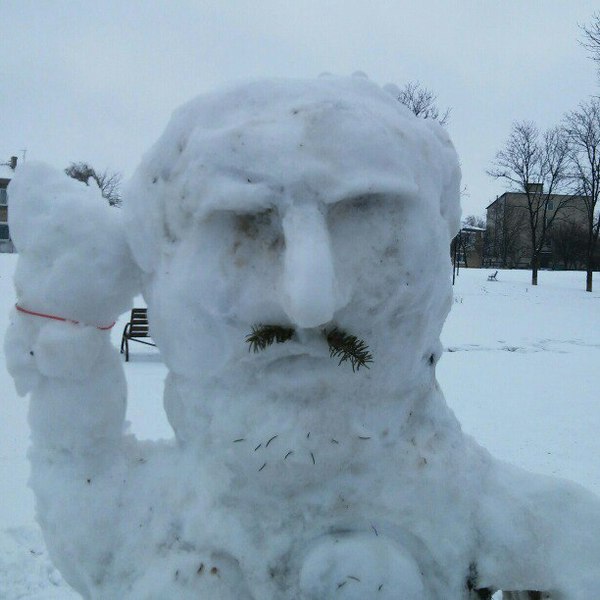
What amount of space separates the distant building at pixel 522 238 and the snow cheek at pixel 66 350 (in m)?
36.8

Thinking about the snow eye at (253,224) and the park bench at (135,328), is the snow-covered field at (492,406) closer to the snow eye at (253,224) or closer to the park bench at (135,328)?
the park bench at (135,328)

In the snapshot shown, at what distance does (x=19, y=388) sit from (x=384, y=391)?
84cm

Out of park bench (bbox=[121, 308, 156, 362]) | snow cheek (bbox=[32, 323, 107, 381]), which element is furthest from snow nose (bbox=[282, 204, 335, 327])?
park bench (bbox=[121, 308, 156, 362])

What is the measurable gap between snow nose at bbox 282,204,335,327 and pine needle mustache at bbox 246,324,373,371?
Result: 8 cm

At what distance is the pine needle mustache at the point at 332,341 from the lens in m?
1.14

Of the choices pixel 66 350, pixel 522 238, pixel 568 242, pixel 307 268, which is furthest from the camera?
pixel 522 238

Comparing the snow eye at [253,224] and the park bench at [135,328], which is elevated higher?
the snow eye at [253,224]

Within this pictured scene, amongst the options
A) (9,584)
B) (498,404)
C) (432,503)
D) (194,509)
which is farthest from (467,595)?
(498,404)

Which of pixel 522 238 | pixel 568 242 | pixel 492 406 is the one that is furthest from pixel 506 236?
pixel 492 406

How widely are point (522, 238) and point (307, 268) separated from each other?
1738 inches

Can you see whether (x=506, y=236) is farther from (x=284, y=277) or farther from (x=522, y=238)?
(x=284, y=277)

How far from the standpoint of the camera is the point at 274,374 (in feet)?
3.93

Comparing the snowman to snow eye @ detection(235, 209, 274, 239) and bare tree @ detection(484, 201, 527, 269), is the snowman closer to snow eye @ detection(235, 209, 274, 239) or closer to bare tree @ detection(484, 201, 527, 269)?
snow eye @ detection(235, 209, 274, 239)

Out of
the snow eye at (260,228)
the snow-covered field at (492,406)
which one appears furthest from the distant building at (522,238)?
the snow eye at (260,228)
